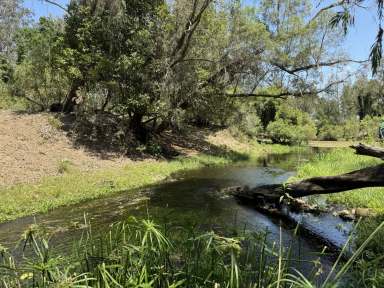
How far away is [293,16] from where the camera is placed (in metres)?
23.5

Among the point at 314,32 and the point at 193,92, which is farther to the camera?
the point at 314,32

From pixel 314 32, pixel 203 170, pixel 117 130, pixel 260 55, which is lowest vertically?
pixel 203 170

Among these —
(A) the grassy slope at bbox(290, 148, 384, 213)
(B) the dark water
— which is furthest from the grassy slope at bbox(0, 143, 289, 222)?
(A) the grassy slope at bbox(290, 148, 384, 213)

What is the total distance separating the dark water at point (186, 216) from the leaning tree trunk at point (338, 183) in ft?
2.40

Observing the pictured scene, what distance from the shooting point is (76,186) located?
44.9ft

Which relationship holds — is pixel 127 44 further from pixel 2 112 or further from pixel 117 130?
pixel 2 112

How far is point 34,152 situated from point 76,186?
3.49 metres

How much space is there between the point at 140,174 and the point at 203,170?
4.42 m

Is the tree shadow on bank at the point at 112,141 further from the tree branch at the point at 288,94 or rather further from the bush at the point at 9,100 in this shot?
the bush at the point at 9,100

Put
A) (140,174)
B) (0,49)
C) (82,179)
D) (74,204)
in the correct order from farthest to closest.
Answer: (0,49) < (140,174) < (82,179) < (74,204)

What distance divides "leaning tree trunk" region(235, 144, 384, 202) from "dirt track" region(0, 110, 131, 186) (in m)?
7.89

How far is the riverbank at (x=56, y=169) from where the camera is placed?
12078 mm

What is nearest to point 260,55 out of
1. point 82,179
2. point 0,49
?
point 82,179

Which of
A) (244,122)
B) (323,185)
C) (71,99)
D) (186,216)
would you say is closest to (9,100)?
(71,99)
